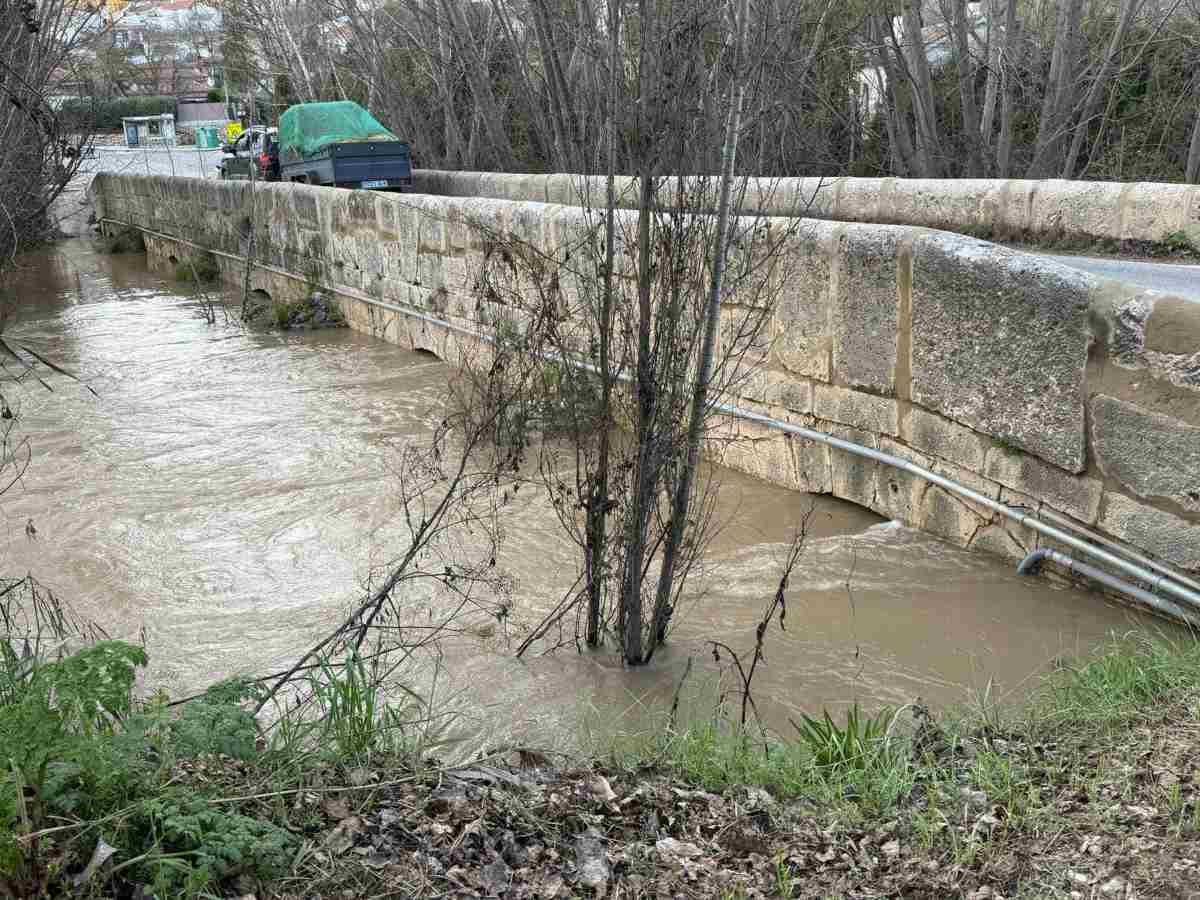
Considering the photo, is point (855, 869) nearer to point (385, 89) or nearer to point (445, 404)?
point (445, 404)

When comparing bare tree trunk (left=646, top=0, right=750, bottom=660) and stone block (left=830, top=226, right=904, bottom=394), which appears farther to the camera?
stone block (left=830, top=226, right=904, bottom=394)

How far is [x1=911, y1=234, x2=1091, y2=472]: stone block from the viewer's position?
487cm

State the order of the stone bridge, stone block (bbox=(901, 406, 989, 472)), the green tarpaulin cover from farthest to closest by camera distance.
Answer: the green tarpaulin cover < stone block (bbox=(901, 406, 989, 472)) < the stone bridge

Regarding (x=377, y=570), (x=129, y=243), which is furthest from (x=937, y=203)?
(x=129, y=243)

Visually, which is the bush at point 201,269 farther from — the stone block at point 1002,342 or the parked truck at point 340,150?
the stone block at point 1002,342

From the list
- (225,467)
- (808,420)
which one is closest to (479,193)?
(225,467)

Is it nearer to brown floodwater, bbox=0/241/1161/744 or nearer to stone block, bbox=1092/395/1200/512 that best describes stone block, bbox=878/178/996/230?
brown floodwater, bbox=0/241/1161/744

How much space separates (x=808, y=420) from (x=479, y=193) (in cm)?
1038

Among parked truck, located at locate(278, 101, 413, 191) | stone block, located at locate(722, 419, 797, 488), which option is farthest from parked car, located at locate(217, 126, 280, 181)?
stone block, located at locate(722, 419, 797, 488)

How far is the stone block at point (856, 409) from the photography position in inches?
234

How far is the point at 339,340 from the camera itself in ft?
41.0

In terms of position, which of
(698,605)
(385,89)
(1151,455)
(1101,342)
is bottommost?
(698,605)

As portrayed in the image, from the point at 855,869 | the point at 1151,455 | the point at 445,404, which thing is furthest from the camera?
the point at 445,404

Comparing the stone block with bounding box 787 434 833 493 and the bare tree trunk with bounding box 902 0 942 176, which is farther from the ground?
the bare tree trunk with bounding box 902 0 942 176
